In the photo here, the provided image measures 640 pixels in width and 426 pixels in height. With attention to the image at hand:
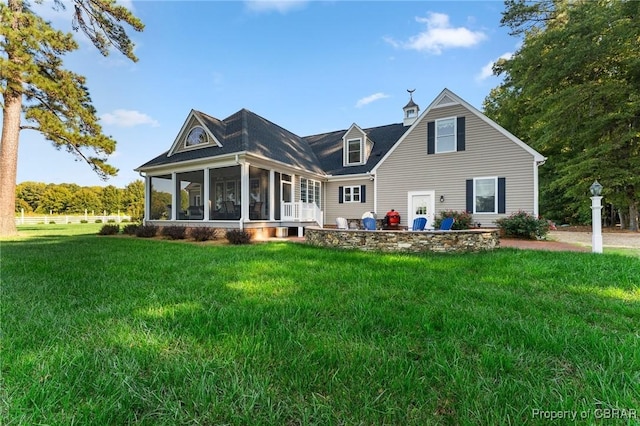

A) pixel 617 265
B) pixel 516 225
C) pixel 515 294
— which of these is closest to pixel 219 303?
pixel 515 294

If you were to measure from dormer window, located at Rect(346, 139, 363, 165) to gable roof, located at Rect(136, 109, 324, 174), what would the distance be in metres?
1.85

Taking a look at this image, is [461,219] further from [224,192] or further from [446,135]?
[224,192]

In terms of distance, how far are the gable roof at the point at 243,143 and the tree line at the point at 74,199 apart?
2759 cm

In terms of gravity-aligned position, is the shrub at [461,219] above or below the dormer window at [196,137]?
below

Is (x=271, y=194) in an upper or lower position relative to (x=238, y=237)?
upper

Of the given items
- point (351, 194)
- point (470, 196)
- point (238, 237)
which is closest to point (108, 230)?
point (238, 237)

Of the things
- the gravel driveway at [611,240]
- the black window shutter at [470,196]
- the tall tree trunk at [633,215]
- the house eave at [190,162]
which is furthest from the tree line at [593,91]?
the house eave at [190,162]

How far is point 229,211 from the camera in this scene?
14.5 meters

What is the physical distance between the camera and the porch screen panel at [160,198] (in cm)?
1439

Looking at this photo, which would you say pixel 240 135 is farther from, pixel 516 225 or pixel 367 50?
pixel 516 225

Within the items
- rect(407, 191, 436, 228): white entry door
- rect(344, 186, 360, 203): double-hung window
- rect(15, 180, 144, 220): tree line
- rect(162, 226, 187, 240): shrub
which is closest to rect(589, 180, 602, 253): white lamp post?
rect(407, 191, 436, 228): white entry door

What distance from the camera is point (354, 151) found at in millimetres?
16250

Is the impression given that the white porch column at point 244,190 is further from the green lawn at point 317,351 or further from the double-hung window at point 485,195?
the double-hung window at point 485,195

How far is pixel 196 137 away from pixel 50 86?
5497 mm
